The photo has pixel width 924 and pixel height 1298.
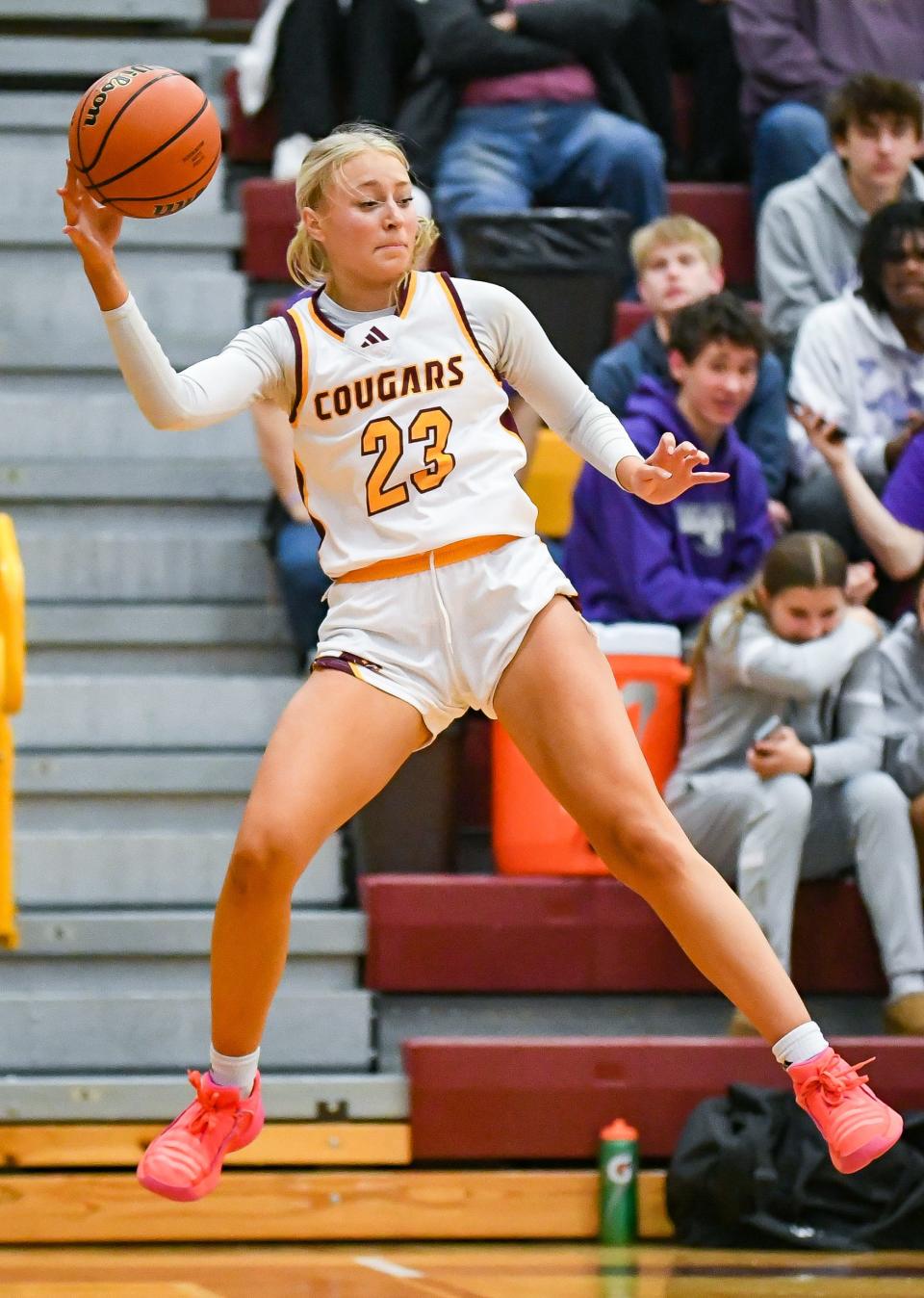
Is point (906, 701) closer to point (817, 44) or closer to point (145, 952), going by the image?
point (145, 952)

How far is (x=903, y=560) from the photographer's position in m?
5.16

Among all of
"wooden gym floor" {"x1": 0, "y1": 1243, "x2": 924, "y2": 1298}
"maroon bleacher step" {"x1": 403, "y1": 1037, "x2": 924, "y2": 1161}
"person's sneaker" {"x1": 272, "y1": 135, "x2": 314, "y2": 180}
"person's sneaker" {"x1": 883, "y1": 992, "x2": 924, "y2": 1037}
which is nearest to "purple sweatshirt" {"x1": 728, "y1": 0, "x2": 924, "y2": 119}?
"person's sneaker" {"x1": 272, "y1": 135, "x2": 314, "y2": 180}

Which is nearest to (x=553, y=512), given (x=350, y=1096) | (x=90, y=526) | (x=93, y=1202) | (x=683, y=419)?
(x=683, y=419)

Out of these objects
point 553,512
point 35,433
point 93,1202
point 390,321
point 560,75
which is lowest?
point 93,1202

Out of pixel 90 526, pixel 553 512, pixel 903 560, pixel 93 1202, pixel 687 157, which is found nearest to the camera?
pixel 93 1202

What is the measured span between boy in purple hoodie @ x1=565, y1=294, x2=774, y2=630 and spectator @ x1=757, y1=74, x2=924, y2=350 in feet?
2.45

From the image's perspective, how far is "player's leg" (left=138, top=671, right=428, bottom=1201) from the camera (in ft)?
9.94

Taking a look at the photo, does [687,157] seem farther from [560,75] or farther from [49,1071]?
[49,1071]

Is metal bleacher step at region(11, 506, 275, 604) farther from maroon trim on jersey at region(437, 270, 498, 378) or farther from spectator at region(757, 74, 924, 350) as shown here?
maroon trim on jersey at region(437, 270, 498, 378)

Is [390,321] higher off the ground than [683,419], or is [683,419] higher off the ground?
[683,419]

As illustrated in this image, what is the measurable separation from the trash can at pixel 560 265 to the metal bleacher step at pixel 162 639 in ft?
3.59

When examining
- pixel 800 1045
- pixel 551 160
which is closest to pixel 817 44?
pixel 551 160

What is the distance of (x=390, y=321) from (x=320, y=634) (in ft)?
1.65

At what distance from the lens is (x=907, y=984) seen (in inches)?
187
